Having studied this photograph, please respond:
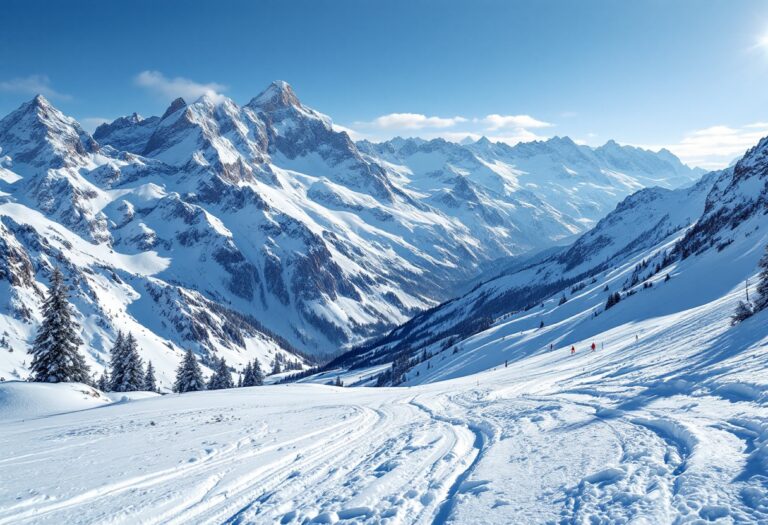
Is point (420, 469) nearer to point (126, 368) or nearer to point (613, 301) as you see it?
point (126, 368)

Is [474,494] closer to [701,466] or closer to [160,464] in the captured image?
[701,466]

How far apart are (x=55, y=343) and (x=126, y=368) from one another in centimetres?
2089

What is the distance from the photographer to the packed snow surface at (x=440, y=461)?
8.26m

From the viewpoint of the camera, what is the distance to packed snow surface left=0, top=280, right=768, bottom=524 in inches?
325

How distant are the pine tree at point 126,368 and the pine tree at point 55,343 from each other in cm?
1894

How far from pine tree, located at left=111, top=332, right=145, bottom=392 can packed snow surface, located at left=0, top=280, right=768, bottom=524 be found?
43718mm

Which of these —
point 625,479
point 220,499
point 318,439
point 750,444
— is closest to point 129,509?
point 220,499

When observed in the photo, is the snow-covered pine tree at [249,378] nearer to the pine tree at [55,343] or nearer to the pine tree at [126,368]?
the pine tree at [126,368]

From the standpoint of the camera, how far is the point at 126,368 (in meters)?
60.7

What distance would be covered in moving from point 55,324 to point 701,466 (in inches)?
1884

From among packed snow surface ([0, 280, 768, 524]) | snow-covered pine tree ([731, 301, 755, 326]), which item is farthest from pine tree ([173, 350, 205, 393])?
snow-covered pine tree ([731, 301, 755, 326])

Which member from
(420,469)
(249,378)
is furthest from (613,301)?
(420,469)

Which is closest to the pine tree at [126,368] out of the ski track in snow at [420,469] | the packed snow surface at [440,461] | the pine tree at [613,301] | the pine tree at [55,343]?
the pine tree at [55,343]

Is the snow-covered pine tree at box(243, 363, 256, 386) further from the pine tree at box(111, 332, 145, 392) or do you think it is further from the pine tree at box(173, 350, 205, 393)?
the pine tree at box(111, 332, 145, 392)
